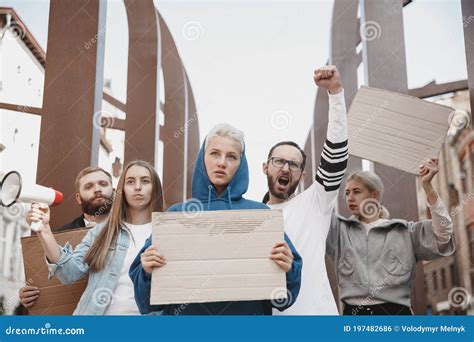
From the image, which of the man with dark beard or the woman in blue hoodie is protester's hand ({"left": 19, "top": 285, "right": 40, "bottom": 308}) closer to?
the man with dark beard

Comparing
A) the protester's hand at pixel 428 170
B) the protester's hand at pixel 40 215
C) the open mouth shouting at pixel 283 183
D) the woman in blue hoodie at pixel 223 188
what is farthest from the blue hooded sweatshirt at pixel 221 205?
the protester's hand at pixel 428 170

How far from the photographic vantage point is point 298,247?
104 inches

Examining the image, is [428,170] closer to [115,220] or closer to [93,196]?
[115,220]

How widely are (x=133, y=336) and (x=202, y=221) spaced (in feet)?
2.01

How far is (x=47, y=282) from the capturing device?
276cm

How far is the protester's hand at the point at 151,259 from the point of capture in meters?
2.32

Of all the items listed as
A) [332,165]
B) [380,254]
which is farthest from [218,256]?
[380,254]

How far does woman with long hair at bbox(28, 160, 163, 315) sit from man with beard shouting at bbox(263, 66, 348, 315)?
531mm

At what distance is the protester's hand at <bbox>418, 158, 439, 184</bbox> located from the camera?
2.72 metres

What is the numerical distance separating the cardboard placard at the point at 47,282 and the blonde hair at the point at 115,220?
16cm

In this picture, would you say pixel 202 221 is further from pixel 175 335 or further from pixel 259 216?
pixel 175 335

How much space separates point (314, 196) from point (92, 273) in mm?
969

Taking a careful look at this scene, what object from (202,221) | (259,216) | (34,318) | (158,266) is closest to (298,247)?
(259,216)

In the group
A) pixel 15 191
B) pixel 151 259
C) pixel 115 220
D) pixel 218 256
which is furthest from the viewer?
pixel 115 220
